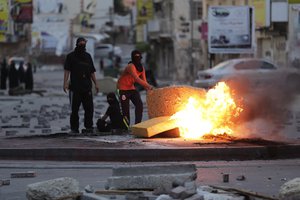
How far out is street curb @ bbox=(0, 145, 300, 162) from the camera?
11516mm

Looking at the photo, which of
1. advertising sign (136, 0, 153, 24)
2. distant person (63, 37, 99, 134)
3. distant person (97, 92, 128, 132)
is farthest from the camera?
advertising sign (136, 0, 153, 24)

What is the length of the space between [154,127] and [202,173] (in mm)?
2373

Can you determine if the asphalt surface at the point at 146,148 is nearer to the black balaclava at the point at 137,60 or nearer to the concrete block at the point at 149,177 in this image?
the black balaclava at the point at 137,60

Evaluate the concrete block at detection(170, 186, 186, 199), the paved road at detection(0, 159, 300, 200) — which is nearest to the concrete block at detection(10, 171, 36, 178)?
the paved road at detection(0, 159, 300, 200)

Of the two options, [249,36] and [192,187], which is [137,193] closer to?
[192,187]

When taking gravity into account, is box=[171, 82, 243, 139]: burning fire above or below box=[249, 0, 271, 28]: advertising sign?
below

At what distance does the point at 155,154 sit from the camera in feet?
37.8

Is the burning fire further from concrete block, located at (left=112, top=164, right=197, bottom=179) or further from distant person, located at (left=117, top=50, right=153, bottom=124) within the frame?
concrete block, located at (left=112, top=164, right=197, bottom=179)

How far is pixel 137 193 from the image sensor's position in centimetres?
796

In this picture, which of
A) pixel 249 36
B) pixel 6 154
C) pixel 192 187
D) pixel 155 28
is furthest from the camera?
pixel 155 28

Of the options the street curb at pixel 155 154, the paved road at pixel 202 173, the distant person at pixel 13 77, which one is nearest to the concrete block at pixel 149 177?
the paved road at pixel 202 173

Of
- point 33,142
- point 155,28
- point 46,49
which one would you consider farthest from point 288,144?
point 46,49

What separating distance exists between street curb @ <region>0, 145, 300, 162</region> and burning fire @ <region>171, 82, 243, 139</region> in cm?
124

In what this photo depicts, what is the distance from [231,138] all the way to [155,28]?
67769mm
